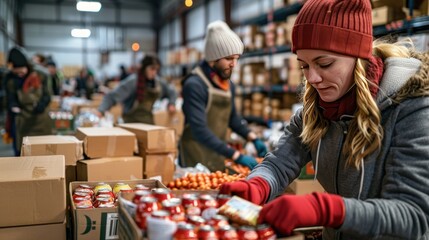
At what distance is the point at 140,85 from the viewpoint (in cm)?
542

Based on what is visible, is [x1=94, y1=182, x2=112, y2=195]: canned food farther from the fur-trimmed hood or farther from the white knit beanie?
the white knit beanie

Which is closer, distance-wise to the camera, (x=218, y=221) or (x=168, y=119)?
(x=218, y=221)

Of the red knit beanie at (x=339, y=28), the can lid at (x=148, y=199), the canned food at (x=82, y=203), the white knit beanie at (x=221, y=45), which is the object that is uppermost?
the white knit beanie at (x=221, y=45)

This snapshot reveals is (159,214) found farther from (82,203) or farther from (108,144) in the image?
(108,144)

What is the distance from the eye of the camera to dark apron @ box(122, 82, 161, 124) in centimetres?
560

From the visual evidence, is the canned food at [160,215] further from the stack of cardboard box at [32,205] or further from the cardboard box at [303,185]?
the cardboard box at [303,185]

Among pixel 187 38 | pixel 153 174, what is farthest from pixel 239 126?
pixel 187 38

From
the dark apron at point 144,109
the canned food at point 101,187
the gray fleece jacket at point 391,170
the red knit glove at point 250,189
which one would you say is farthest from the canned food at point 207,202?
the dark apron at point 144,109

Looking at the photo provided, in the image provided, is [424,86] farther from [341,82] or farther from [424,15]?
[424,15]

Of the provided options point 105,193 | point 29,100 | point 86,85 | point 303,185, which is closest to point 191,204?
point 105,193

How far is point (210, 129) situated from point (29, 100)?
3659 millimetres

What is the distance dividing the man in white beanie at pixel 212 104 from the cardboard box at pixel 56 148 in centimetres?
108

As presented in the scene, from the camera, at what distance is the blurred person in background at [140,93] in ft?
17.5

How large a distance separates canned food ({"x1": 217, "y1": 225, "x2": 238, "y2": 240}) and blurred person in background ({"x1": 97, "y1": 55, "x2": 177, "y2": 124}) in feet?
13.8
